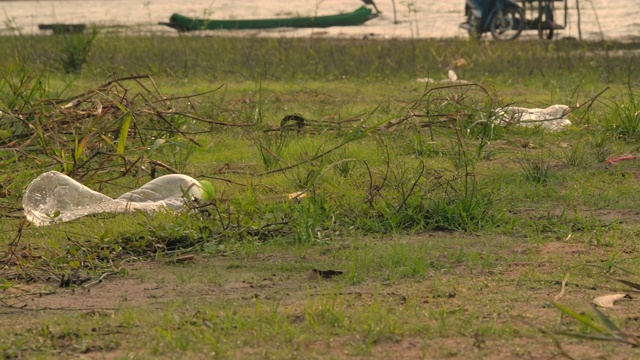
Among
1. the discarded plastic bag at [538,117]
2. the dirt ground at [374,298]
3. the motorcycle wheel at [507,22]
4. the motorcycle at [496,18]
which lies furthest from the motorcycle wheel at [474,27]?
the dirt ground at [374,298]

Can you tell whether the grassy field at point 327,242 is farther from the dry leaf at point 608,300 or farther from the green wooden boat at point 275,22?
the green wooden boat at point 275,22

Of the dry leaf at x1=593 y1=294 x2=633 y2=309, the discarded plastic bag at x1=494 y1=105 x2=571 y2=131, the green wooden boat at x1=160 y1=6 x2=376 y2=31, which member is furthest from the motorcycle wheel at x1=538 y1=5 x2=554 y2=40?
the dry leaf at x1=593 y1=294 x2=633 y2=309

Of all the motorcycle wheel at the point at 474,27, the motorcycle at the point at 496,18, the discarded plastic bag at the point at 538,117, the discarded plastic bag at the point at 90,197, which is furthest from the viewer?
the motorcycle at the point at 496,18

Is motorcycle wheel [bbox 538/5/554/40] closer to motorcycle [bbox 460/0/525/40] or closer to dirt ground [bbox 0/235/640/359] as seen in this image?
motorcycle [bbox 460/0/525/40]

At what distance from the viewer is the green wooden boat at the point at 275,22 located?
45.8 feet

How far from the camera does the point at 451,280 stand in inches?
124

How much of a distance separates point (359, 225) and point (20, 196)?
1.42 meters

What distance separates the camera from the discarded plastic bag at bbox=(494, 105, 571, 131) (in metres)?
5.54

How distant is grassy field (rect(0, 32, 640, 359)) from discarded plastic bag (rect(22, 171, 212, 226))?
3.1 inches

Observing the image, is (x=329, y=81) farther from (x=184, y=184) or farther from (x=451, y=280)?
(x=451, y=280)

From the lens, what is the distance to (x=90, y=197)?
13.3 feet

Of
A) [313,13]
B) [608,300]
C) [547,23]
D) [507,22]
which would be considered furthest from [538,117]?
[313,13]

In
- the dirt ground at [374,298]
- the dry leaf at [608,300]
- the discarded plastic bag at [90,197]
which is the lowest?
the dry leaf at [608,300]

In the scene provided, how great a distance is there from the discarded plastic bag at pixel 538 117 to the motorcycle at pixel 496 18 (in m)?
6.02
